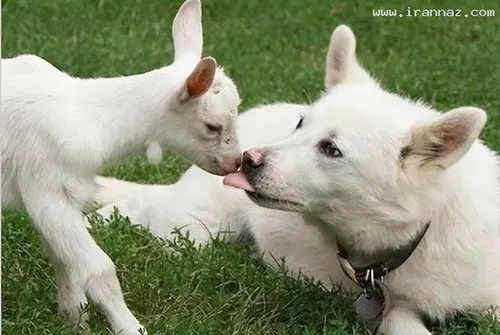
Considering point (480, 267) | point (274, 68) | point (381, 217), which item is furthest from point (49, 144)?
point (274, 68)

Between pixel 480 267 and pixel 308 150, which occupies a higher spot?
pixel 308 150

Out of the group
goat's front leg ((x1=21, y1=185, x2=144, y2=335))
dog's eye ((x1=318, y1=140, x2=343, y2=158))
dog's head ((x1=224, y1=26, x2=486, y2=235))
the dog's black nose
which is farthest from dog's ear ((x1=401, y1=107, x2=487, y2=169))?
goat's front leg ((x1=21, y1=185, x2=144, y2=335))

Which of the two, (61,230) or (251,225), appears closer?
(61,230)

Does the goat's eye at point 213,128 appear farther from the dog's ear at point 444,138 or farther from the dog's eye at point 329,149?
the dog's ear at point 444,138

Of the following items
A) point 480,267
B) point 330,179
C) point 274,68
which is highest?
point 330,179

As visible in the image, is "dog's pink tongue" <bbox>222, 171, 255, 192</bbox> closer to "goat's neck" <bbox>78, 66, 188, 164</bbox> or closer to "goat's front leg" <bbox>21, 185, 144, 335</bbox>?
"goat's neck" <bbox>78, 66, 188, 164</bbox>

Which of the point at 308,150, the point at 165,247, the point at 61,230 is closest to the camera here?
the point at 61,230

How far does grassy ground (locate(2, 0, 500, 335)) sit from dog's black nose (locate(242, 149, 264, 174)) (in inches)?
24.5

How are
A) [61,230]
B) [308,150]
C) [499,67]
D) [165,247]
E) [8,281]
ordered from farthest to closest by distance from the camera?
[499,67] → [165,247] → [8,281] → [308,150] → [61,230]

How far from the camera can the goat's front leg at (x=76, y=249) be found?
13.7 feet

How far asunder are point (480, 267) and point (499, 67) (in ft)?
12.3

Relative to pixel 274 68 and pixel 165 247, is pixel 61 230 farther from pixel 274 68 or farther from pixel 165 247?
pixel 274 68

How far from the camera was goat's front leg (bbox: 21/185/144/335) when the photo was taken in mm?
4188

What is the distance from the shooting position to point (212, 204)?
5.60 metres
